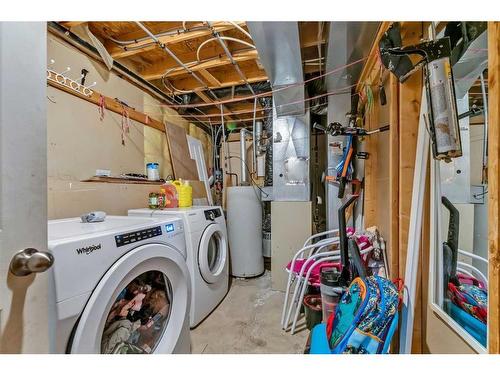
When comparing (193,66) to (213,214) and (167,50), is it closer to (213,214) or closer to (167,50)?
(167,50)

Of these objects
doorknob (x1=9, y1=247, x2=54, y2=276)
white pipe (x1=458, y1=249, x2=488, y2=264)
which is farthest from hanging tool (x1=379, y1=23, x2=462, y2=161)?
doorknob (x1=9, y1=247, x2=54, y2=276)

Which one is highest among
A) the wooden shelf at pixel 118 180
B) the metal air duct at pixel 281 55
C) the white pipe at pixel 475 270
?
the metal air duct at pixel 281 55

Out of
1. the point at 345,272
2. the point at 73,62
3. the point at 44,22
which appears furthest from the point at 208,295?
the point at 73,62

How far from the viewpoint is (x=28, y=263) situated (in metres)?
0.43

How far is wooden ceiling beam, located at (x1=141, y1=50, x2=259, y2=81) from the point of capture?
5.72 ft

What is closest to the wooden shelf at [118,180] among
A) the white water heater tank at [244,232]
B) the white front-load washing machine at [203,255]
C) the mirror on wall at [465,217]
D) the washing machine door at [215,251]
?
the white front-load washing machine at [203,255]

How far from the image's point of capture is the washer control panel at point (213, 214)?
1.78m

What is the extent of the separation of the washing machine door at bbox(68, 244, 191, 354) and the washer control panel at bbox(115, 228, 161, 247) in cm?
5

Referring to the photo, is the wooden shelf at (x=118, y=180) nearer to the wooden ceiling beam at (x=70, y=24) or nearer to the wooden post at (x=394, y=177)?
the wooden ceiling beam at (x=70, y=24)

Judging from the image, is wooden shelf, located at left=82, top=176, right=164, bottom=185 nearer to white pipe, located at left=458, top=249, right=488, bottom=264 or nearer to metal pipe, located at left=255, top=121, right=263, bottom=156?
metal pipe, located at left=255, top=121, right=263, bottom=156
